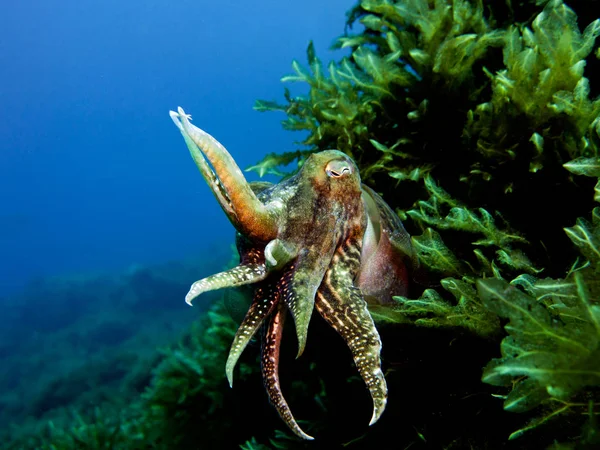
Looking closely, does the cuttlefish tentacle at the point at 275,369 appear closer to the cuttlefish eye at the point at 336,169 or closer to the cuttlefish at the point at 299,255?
the cuttlefish at the point at 299,255

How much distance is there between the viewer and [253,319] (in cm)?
186

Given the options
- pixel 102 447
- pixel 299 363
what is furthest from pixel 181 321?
pixel 299 363

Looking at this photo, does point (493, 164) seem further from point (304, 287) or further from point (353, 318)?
point (304, 287)

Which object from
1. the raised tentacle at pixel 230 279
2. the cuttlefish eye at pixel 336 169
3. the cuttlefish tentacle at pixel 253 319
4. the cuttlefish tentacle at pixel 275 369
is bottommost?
the cuttlefish tentacle at pixel 275 369

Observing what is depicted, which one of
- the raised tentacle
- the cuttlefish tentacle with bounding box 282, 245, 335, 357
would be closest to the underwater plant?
the cuttlefish tentacle with bounding box 282, 245, 335, 357

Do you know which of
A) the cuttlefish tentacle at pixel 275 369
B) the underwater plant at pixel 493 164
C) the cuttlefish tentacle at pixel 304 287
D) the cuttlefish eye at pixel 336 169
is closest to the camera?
the underwater plant at pixel 493 164

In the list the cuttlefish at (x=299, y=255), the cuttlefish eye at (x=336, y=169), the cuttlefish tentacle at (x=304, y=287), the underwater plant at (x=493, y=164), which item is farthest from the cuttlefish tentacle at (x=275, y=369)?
the cuttlefish eye at (x=336, y=169)

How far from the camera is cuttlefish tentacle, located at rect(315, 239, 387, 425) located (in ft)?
5.65

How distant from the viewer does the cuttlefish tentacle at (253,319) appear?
1789 millimetres

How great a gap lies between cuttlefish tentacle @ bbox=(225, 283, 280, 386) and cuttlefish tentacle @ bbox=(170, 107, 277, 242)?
0.25 metres

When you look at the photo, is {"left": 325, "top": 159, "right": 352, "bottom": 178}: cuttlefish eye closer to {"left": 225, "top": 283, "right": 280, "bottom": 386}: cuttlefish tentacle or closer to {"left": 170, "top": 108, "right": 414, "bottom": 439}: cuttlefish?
{"left": 170, "top": 108, "right": 414, "bottom": 439}: cuttlefish

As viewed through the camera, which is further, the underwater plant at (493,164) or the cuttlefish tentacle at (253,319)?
the cuttlefish tentacle at (253,319)

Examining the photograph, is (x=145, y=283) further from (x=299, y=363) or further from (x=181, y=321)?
(x=299, y=363)

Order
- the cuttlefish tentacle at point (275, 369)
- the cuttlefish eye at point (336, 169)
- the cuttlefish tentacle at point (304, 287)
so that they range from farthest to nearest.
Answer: the cuttlefish eye at point (336, 169) < the cuttlefish tentacle at point (275, 369) < the cuttlefish tentacle at point (304, 287)
